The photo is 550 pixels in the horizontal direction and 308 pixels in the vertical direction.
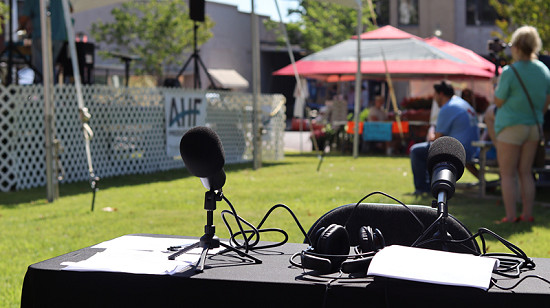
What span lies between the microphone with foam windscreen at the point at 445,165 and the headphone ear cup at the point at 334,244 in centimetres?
28

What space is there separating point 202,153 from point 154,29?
4071cm

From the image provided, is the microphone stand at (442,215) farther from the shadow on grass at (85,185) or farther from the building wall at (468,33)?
the building wall at (468,33)

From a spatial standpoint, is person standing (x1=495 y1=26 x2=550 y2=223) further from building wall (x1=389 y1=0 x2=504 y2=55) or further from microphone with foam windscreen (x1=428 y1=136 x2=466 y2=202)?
building wall (x1=389 y1=0 x2=504 y2=55)

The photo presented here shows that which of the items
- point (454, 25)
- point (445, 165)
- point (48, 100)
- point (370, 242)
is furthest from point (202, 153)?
point (454, 25)

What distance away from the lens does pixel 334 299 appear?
6.23 ft

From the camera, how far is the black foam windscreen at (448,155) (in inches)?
85.2

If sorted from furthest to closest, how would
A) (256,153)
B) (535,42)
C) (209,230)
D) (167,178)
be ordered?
(256,153), (167,178), (535,42), (209,230)

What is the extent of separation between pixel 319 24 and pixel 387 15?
3.89m

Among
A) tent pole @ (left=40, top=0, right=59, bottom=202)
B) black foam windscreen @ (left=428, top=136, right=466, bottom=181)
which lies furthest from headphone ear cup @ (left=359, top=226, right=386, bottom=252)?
tent pole @ (left=40, top=0, right=59, bottom=202)

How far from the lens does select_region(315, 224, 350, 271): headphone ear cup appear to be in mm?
2088

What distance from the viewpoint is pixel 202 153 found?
7.11ft

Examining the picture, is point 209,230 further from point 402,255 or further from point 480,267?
point 480,267

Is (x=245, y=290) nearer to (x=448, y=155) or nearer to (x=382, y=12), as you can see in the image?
(x=448, y=155)

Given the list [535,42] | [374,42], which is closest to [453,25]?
[374,42]
